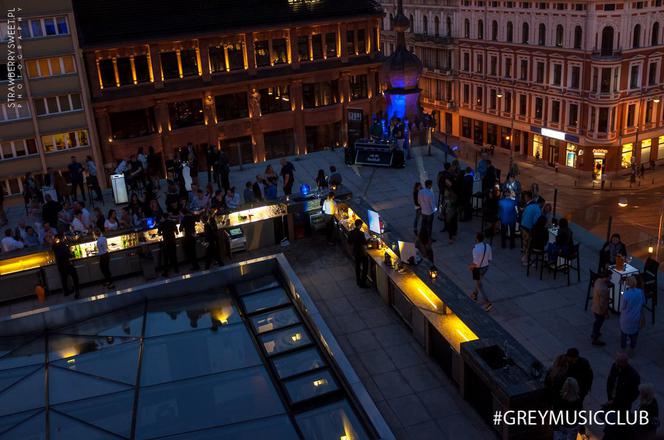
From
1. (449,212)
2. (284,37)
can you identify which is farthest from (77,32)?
(449,212)

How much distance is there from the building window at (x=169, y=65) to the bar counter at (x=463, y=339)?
34401mm

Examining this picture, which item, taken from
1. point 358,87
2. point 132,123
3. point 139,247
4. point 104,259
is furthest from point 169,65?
point 104,259

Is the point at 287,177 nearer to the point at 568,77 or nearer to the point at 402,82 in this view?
the point at 402,82

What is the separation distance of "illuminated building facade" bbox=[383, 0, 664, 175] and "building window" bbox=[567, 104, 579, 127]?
0.09 metres

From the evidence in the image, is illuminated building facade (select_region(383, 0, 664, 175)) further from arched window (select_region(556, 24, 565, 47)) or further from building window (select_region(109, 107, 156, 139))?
building window (select_region(109, 107, 156, 139))

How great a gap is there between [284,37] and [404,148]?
2182cm

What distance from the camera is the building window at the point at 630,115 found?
5906 centimetres

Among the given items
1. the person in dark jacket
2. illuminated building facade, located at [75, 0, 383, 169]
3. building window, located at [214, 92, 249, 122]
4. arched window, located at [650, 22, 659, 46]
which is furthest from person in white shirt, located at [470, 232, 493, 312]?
arched window, located at [650, 22, 659, 46]

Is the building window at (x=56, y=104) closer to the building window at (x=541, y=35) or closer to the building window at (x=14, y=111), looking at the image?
the building window at (x=14, y=111)

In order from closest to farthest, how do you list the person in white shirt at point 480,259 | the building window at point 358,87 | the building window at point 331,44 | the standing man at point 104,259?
the person in white shirt at point 480,259 < the standing man at point 104,259 < the building window at point 331,44 < the building window at point 358,87

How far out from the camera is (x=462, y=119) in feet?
252

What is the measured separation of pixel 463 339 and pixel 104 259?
1206 cm

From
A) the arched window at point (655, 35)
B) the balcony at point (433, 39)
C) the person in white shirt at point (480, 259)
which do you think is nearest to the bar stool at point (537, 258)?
the person in white shirt at point (480, 259)

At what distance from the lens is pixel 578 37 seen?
58.8 meters
